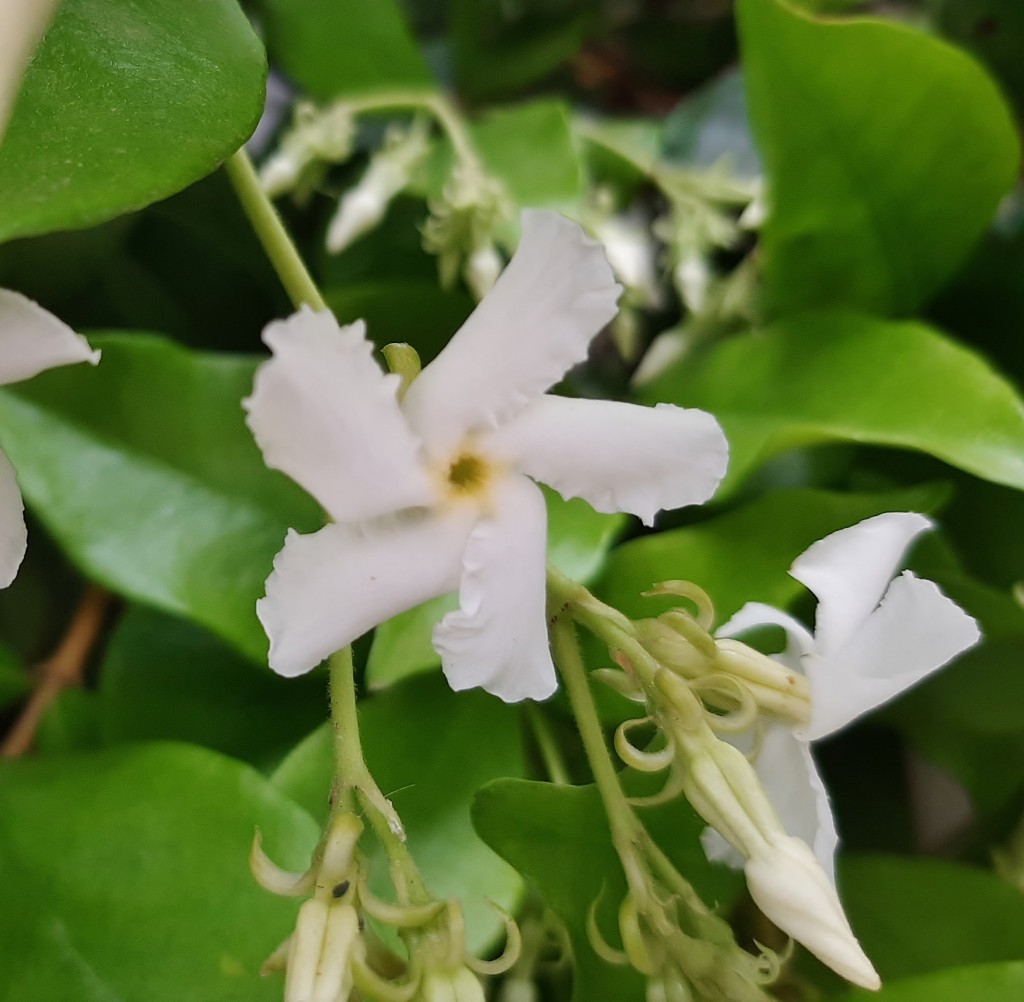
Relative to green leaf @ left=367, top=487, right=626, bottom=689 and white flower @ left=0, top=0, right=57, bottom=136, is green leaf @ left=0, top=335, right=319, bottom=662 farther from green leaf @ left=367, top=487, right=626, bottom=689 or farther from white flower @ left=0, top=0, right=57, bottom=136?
white flower @ left=0, top=0, right=57, bottom=136

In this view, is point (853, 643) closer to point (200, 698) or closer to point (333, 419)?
point (333, 419)

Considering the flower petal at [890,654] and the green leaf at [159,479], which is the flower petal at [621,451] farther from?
the green leaf at [159,479]

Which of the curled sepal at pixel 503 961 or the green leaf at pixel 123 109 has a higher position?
the green leaf at pixel 123 109

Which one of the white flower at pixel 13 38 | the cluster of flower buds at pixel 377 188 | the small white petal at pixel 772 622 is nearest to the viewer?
the white flower at pixel 13 38

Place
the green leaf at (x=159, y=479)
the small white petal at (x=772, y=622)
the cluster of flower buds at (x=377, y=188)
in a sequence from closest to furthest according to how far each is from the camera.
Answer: the small white petal at (x=772, y=622) < the green leaf at (x=159, y=479) < the cluster of flower buds at (x=377, y=188)

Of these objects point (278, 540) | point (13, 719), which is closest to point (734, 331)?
point (278, 540)

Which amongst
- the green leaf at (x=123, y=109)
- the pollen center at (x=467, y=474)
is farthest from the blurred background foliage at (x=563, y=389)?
the pollen center at (x=467, y=474)

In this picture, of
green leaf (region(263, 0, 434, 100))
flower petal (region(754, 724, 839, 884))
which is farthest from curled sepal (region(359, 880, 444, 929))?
green leaf (region(263, 0, 434, 100))
